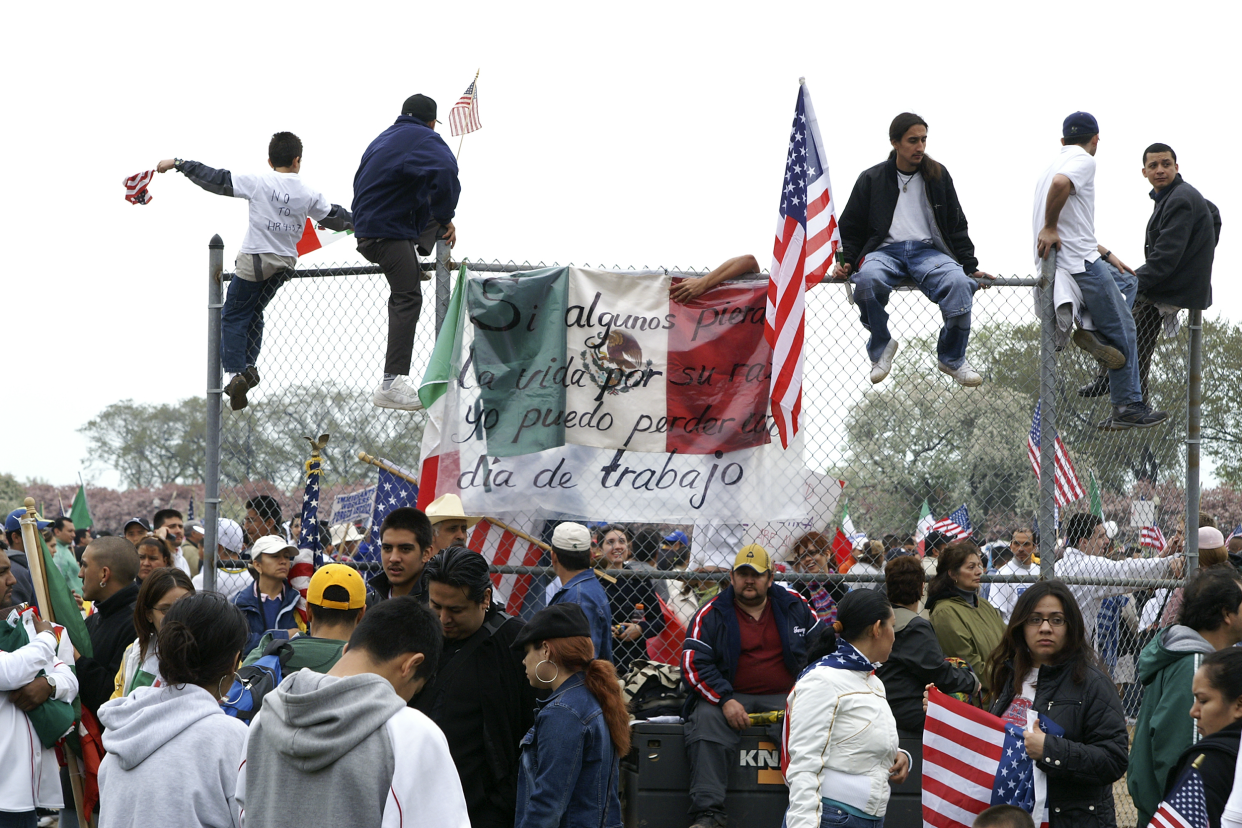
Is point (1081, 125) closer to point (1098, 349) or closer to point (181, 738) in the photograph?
point (1098, 349)

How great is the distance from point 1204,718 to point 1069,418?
426cm

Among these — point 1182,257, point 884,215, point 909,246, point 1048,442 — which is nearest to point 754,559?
point 1048,442

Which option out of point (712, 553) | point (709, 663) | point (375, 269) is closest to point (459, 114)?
point (375, 269)

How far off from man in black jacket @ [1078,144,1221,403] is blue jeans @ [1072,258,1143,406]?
24cm

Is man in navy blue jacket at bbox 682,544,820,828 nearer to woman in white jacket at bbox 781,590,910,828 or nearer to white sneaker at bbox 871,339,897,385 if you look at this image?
white sneaker at bbox 871,339,897,385

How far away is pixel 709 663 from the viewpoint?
6473 mm

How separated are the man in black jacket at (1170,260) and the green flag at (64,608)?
6.17 metres

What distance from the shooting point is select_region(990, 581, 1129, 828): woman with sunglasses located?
14.5ft

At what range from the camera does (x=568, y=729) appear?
4387 mm

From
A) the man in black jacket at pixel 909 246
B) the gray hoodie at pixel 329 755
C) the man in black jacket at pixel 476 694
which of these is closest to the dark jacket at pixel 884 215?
the man in black jacket at pixel 909 246

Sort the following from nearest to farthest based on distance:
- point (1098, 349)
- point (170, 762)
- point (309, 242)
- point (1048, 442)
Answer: point (170, 762)
point (1048, 442)
point (1098, 349)
point (309, 242)

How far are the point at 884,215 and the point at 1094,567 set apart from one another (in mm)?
2659

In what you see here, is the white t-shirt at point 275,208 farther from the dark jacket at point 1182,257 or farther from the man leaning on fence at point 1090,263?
the dark jacket at point 1182,257

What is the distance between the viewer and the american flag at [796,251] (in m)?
6.61
